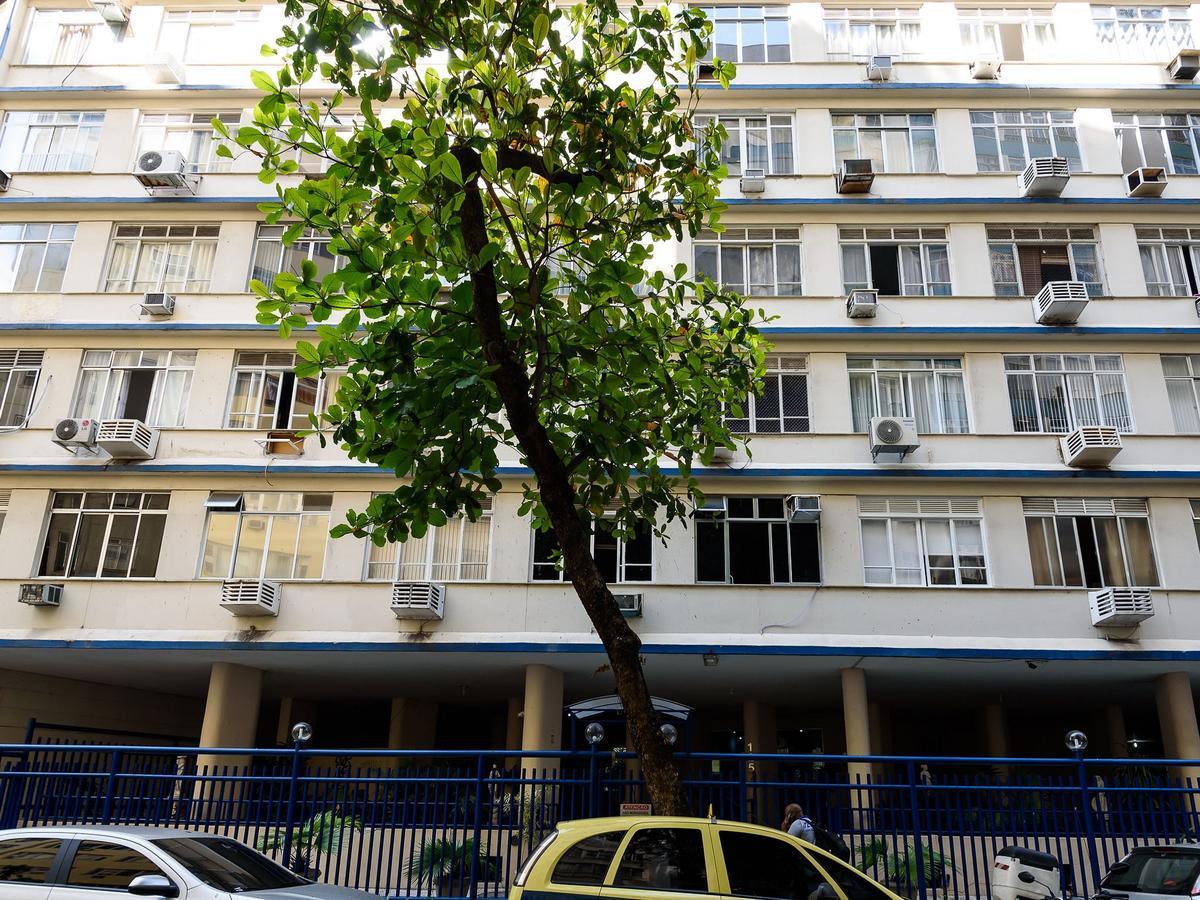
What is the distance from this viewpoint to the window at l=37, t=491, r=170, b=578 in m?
19.5

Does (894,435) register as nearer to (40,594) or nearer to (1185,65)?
(1185,65)

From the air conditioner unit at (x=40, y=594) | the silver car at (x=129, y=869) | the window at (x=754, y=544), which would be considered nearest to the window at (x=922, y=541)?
the window at (x=754, y=544)

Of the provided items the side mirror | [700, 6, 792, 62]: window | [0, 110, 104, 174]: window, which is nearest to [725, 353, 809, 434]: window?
[700, 6, 792, 62]: window

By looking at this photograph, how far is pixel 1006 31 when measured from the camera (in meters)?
22.4

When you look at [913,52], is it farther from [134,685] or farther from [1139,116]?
[134,685]

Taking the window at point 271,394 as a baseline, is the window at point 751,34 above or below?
above

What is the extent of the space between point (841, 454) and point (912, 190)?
636cm

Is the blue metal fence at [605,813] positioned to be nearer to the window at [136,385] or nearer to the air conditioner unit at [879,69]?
the window at [136,385]

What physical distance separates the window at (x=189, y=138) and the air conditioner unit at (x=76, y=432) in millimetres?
6463

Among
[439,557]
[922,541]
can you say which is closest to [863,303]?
[922,541]

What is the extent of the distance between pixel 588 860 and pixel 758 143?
1796 centimetres

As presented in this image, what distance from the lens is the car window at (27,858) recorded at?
747cm

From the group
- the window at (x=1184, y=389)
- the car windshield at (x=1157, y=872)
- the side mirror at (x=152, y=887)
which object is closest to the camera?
the side mirror at (x=152, y=887)

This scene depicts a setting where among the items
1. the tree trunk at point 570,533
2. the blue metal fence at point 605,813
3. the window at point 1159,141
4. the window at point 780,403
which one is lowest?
the blue metal fence at point 605,813
